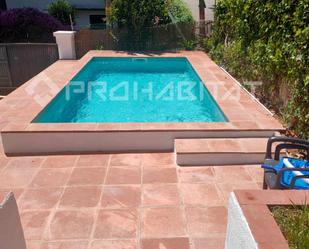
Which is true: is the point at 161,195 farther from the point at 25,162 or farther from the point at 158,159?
the point at 25,162

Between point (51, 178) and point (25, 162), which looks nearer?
point (51, 178)

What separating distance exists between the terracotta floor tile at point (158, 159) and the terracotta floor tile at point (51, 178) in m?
1.22

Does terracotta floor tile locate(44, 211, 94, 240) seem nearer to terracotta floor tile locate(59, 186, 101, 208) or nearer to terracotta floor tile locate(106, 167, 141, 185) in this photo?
terracotta floor tile locate(59, 186, 101, 208)

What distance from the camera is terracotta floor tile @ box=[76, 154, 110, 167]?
5.09 meters

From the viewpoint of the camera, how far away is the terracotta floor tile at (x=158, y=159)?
5.13 meters

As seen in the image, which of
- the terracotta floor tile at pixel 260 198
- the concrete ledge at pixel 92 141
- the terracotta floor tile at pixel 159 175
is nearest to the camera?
the terracotta floor tile at pixel 260 198

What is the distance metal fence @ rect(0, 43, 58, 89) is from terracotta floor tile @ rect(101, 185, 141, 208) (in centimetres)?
843

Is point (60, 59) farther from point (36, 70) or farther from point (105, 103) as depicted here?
point (105, 103)

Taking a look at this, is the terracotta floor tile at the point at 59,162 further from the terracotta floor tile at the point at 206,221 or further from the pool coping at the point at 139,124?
the terracotta floor tile at the point at 206,221

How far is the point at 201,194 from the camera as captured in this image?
4.28 metres

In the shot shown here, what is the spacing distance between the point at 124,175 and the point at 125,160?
502mm

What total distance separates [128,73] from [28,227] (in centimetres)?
862

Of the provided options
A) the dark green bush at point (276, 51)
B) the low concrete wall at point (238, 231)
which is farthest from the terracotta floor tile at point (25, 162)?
the dark green bush at point (276, 51)

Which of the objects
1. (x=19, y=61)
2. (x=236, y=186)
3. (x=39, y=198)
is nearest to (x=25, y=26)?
(x=19, y=61)
